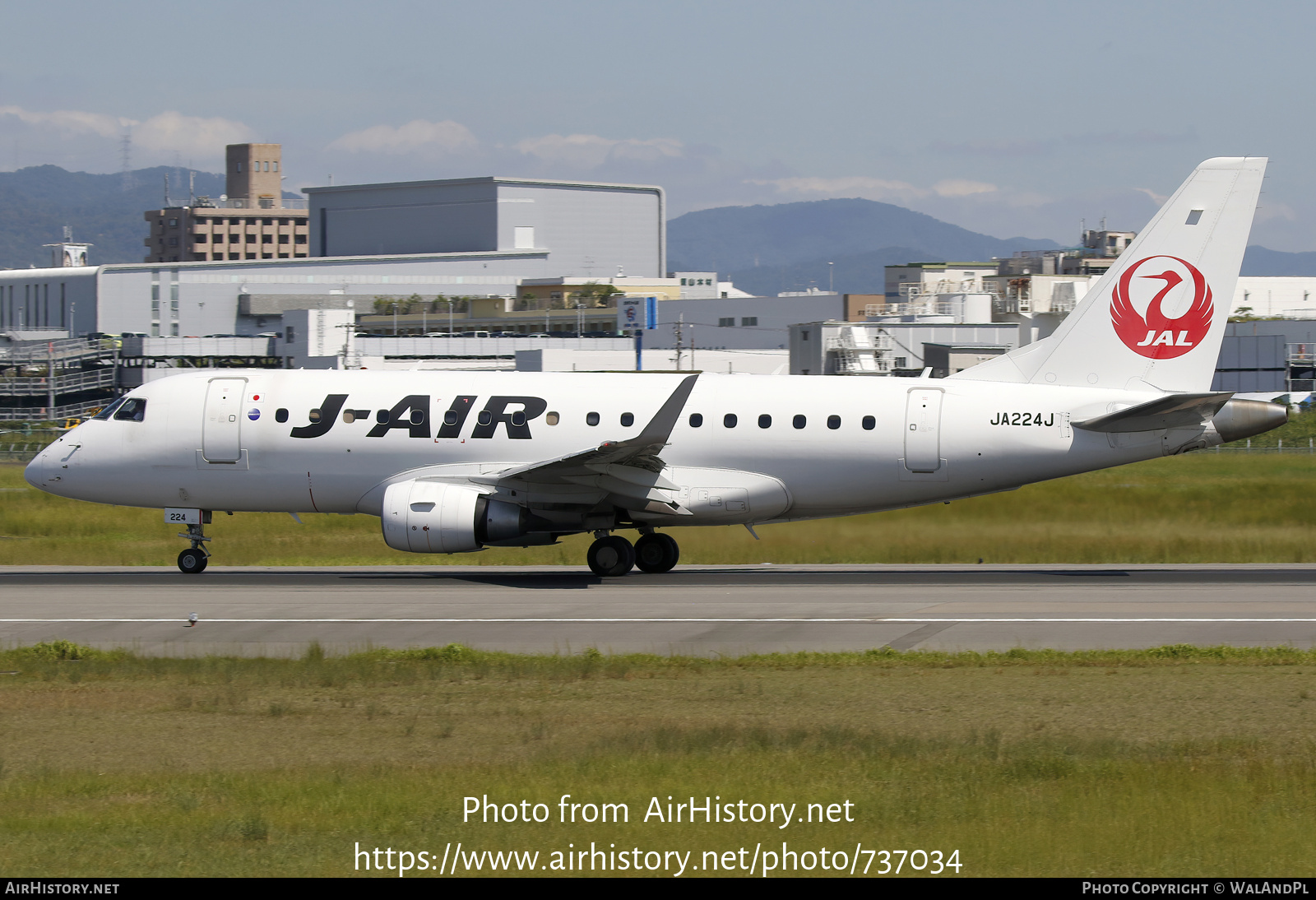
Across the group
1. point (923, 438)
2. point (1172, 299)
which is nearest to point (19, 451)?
point (923, 438)

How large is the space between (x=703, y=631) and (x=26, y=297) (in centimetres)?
15267

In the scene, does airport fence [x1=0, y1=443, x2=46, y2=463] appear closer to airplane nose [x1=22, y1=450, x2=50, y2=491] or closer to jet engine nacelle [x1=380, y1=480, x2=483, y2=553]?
airplane nose [x1=22, y1=450, x2=50, y2=491]

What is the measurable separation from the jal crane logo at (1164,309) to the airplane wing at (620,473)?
9.18m

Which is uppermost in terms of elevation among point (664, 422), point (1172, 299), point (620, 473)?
point (1172, 299)

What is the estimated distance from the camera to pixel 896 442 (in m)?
28.7

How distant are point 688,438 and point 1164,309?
33.2 feet

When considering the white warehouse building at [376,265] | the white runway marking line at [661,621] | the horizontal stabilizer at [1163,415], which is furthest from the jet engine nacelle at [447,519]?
the white warehouse building at [376,265]

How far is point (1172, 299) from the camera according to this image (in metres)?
28.9

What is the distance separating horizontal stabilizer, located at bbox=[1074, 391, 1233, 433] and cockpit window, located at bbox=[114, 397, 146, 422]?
19433 mm

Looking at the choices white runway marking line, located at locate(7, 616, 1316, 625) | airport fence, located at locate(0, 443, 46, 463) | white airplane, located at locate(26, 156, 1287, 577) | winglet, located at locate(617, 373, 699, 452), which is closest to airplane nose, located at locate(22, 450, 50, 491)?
white airplane, located at locate(26, 156, 1287, 577)

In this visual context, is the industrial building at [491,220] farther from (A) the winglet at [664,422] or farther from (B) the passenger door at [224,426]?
(A) the winglet at [664,422]

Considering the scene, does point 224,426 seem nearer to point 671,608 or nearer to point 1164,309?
point 671,608

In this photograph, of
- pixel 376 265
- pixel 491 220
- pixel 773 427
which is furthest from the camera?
pixel 491 220

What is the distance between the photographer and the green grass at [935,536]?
105ft
